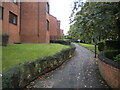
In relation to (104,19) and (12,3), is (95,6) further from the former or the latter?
(12,3)

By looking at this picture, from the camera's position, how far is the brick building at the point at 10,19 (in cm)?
1194

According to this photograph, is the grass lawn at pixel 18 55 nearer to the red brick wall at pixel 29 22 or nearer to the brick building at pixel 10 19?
the brick building at pixel 10 19

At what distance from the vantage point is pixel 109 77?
4410mm

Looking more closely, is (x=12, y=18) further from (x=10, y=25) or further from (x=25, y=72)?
(x=25, y=72)

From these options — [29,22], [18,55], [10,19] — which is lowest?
[18,55]

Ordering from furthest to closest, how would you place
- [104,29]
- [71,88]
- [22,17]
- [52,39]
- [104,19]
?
[52,39] → [22,17] → [104,29] → [104,19] → [71,88]

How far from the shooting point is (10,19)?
45.1 ft

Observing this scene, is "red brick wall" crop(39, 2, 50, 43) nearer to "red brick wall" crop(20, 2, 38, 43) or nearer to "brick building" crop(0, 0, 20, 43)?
"red brick wall" crop(20, 2, 38, 43)

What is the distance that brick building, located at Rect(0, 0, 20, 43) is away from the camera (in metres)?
11.9

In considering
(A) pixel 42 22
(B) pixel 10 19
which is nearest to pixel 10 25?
(B) pixel 10 19

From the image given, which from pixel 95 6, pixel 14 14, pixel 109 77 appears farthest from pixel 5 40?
pixel 109 77

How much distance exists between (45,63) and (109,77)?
3.03 meters

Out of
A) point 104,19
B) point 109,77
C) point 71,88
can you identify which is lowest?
point 71,88

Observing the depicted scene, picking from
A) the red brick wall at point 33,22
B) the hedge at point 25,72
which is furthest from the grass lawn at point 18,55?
the red brick wall at point 33,22
